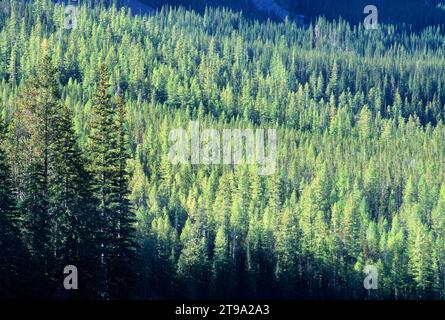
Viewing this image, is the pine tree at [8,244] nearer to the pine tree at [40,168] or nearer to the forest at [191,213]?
the forest at [191,213]

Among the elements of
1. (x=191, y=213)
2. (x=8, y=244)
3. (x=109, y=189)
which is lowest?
(x=8, y=244)

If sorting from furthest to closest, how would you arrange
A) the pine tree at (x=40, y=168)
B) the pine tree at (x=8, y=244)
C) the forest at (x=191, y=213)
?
the forest at (x=191, y=213), the pine tree at (x=40, y=168), the pine tree at (x=8, y=244)

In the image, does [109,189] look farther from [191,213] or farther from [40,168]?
[191,213]

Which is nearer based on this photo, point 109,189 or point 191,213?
point 109,189

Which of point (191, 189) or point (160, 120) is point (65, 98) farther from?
point (191, 189)

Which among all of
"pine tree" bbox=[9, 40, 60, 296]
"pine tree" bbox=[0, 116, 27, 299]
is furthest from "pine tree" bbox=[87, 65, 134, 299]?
"pine tree" bbox=[0, 116, 27, 299]

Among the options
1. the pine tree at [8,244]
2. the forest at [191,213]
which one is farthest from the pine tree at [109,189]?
the pine tree at [8,244]

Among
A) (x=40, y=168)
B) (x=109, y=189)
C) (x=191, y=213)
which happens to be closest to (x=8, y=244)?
(x=40, y=168)

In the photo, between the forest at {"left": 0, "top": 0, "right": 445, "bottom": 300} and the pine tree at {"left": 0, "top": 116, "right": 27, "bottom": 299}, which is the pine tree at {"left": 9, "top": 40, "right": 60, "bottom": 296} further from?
the pine tree at {"left": 0, "top": 116, "right": 27, "bottom": 299}

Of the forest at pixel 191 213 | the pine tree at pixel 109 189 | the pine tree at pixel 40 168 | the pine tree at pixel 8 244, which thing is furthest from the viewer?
the pine tree at pixel 109 189

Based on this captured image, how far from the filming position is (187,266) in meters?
95.6

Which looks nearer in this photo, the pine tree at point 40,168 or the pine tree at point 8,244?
the pine tree at point 8,244
